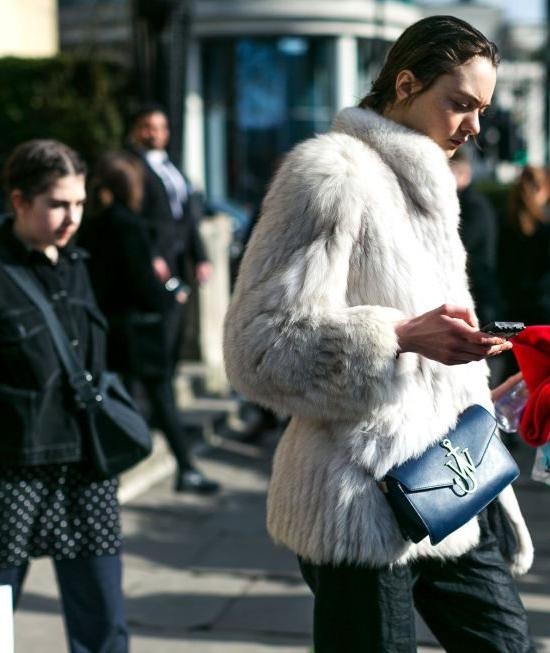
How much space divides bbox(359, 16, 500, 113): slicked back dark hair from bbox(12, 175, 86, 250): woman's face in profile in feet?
3.60

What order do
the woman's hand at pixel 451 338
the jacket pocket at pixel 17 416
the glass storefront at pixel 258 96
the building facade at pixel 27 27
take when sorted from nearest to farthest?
1. the woman's hand at pixel 451 338
2. the jacket pocket at pixel 17 416
3. the building facade at pixel 27 27
4. the glass storefront at pixel 258 96

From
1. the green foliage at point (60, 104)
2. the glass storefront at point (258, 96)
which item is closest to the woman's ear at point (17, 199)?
the green foliage at point (60, 104)

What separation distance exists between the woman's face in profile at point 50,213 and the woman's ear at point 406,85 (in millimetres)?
1115

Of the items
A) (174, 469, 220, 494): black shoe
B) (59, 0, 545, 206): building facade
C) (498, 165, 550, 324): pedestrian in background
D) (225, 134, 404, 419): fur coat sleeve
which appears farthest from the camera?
(59, 0, 545, 206): building facade

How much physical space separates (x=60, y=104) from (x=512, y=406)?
6249 millimetres

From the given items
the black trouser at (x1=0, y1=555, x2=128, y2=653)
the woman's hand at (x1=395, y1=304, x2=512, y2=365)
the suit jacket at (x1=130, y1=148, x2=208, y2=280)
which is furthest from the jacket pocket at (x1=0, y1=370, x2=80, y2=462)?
the suit jacket at (x1=130, y1=148, x2=208, y2=280)

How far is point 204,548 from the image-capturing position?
568 centimetres

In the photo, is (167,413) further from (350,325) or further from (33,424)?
(350,325)

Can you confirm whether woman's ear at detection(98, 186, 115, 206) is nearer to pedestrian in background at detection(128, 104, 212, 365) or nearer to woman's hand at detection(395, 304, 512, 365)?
pedestrian in background at detection(128, 104, 212, 365)

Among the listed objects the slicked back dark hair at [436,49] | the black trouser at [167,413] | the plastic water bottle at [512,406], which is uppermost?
the slicked back dark hair at [436,49]

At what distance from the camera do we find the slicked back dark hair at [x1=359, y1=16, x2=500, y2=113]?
250cm

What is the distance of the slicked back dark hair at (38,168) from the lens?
333cm

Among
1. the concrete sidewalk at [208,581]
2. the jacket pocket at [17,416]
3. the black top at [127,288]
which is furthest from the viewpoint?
the black top at [127,288]

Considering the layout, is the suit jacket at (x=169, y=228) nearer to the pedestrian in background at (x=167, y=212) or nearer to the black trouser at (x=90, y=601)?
the pedestrian in background at (x=167, y=212)
